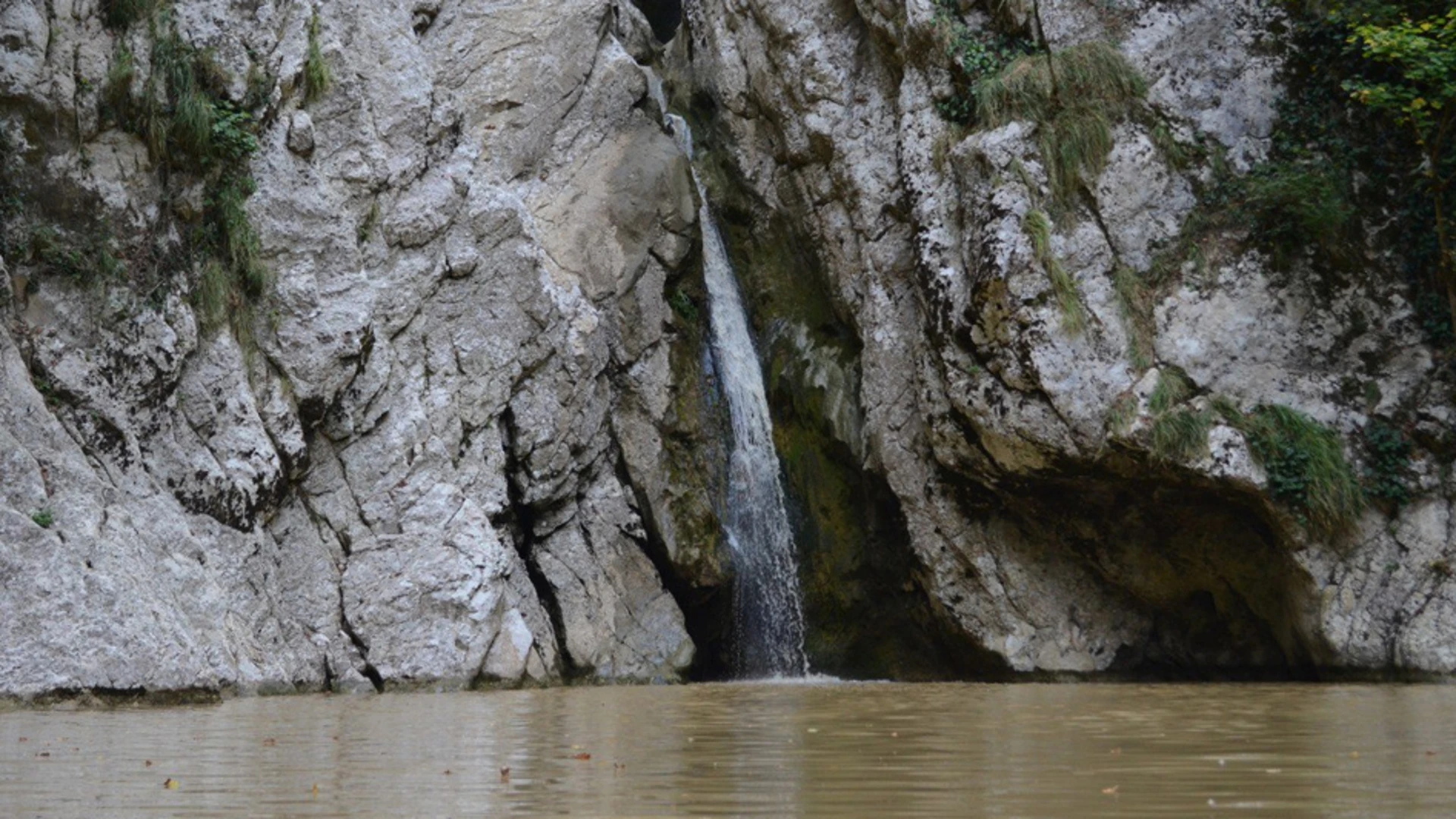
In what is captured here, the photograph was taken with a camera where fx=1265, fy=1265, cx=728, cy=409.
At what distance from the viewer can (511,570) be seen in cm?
1472

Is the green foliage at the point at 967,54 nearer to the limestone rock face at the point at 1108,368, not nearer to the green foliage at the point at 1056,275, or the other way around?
the limestone rock face at the point at 1108,368

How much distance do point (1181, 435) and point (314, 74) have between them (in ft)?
34.8

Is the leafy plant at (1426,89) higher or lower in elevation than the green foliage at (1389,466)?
higher

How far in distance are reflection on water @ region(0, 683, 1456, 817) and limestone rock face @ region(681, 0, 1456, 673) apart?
4.47 m

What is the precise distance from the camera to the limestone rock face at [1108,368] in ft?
43.5

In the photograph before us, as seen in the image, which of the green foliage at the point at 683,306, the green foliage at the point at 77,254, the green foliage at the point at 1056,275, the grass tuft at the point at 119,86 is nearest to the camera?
the green foliage at the point at 77,254

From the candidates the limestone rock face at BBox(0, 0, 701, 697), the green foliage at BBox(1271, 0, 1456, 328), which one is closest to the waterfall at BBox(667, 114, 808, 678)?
the limestone rock face at BBox(0, 0, 701, 697)

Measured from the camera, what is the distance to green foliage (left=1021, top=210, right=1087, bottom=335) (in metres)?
14.2

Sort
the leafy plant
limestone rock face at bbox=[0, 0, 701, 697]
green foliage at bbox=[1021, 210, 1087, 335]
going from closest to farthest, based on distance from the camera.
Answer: limestone rock face at bbox=[0, 0, 701, 697], the leafy plant, green foliage at bbox=[1021, 210, 1087, 335]

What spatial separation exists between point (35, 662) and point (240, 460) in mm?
3339

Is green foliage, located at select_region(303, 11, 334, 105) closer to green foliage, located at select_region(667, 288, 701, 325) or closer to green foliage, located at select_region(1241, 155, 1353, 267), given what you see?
green foliage, located at select_region(667, 288, 701, 325)

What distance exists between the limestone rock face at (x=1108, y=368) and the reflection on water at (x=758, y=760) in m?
4.47

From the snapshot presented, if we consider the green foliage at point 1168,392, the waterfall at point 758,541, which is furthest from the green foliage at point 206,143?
the green foliage at point 1168,392

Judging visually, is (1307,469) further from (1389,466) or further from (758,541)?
(758,541)
